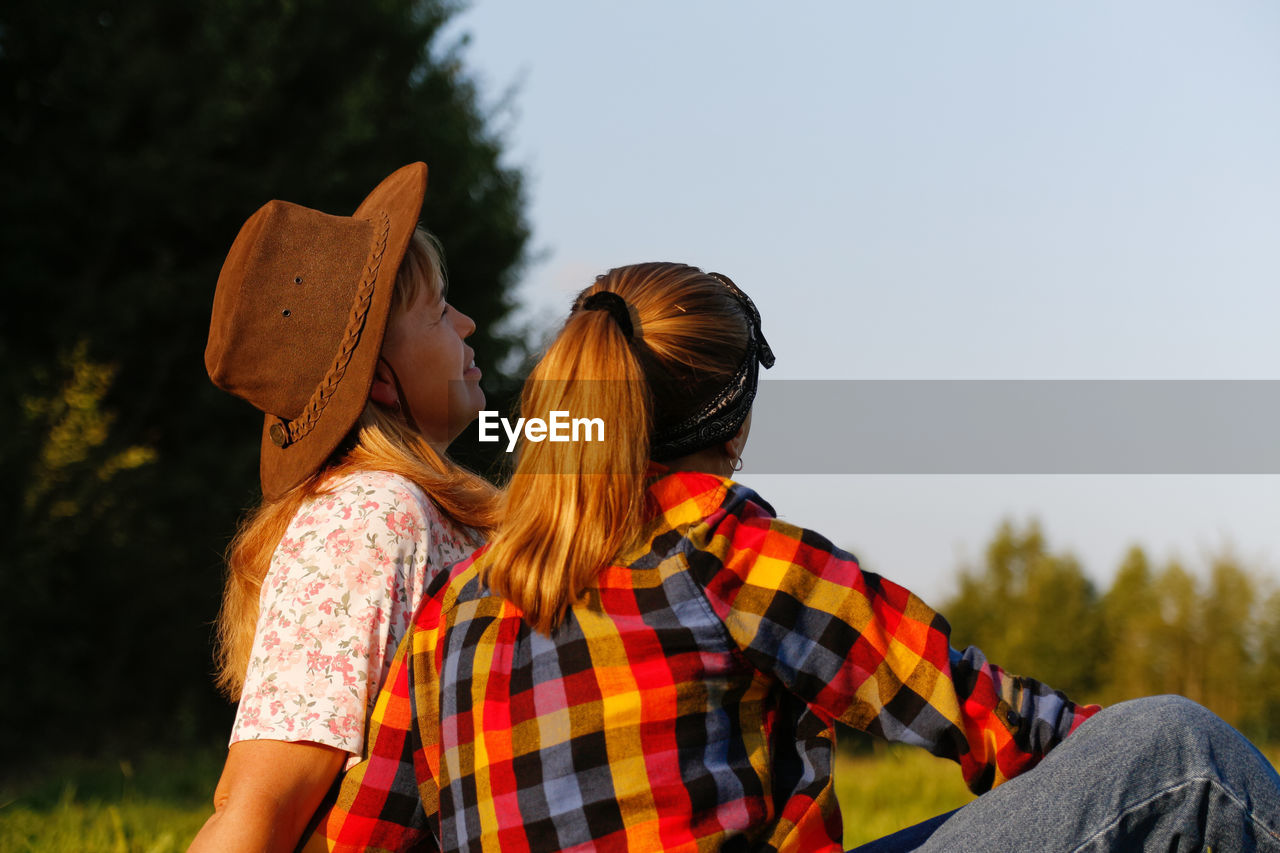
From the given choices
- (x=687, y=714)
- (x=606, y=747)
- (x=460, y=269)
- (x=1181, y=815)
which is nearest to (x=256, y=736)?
(x=606, y=747)

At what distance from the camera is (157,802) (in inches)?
Result: 178

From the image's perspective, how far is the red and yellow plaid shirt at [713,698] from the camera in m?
1.42

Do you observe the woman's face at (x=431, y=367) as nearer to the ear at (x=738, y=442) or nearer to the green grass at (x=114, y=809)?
the ear at (x=738, y=442)

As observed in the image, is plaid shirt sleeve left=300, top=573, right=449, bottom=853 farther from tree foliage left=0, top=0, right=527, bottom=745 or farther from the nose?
tree foliage left=0, top=0, right=527, bottom=745

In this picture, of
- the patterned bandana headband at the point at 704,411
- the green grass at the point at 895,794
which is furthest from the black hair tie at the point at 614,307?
the green grass at the point at 895,794

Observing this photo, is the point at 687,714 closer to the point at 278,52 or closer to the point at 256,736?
the point at 256,736

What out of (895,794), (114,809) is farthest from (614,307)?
(895,794)

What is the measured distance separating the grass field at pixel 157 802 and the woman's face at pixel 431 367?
1116 millimetres

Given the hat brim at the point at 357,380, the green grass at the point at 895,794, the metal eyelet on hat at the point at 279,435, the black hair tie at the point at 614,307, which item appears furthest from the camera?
the green grass at the point at 895,794

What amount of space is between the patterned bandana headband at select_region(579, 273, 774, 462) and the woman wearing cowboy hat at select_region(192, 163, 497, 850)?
430mm

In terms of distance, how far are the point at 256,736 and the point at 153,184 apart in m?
7.91

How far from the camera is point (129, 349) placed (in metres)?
8.66

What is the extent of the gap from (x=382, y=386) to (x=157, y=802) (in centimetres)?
322

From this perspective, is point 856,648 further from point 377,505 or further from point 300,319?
point 300,319
